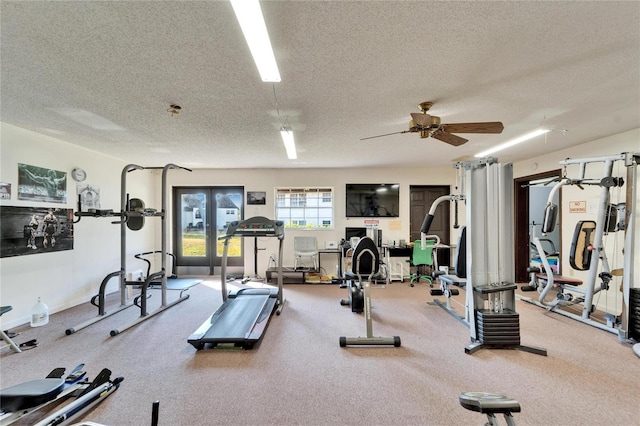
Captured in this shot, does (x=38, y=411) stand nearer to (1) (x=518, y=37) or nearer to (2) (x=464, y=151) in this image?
(1) (x=518, y=37)

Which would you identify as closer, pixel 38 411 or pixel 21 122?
pixel 38 411

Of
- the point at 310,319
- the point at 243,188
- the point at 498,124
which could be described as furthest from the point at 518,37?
the point at 243,188

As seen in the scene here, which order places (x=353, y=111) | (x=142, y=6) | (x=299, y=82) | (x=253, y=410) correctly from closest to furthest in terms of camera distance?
(x=142, y=6)
(x=253, y=410)
(x=299, y=82)
(x=353, y=111)

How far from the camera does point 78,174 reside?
4.14 m

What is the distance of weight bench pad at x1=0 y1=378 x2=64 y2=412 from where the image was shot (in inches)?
62.7

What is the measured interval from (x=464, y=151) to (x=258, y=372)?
15.3 ft

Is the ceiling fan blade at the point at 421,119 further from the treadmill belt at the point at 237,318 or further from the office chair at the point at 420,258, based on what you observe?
the office chair at the point at 420,258

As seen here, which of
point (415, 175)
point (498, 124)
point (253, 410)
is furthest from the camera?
point (415, 175)

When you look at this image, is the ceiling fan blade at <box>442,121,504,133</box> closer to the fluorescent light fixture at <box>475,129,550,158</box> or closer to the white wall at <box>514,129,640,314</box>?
the fluorescent light fixture at <box>475,129,550,158</box>

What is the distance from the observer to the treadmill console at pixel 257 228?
3891 mm

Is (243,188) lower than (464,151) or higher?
lower

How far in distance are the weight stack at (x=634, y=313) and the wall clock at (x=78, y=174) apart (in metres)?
7.57

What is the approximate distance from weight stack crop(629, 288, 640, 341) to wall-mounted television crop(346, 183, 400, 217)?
148 inches

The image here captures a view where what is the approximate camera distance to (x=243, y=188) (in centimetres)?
629
